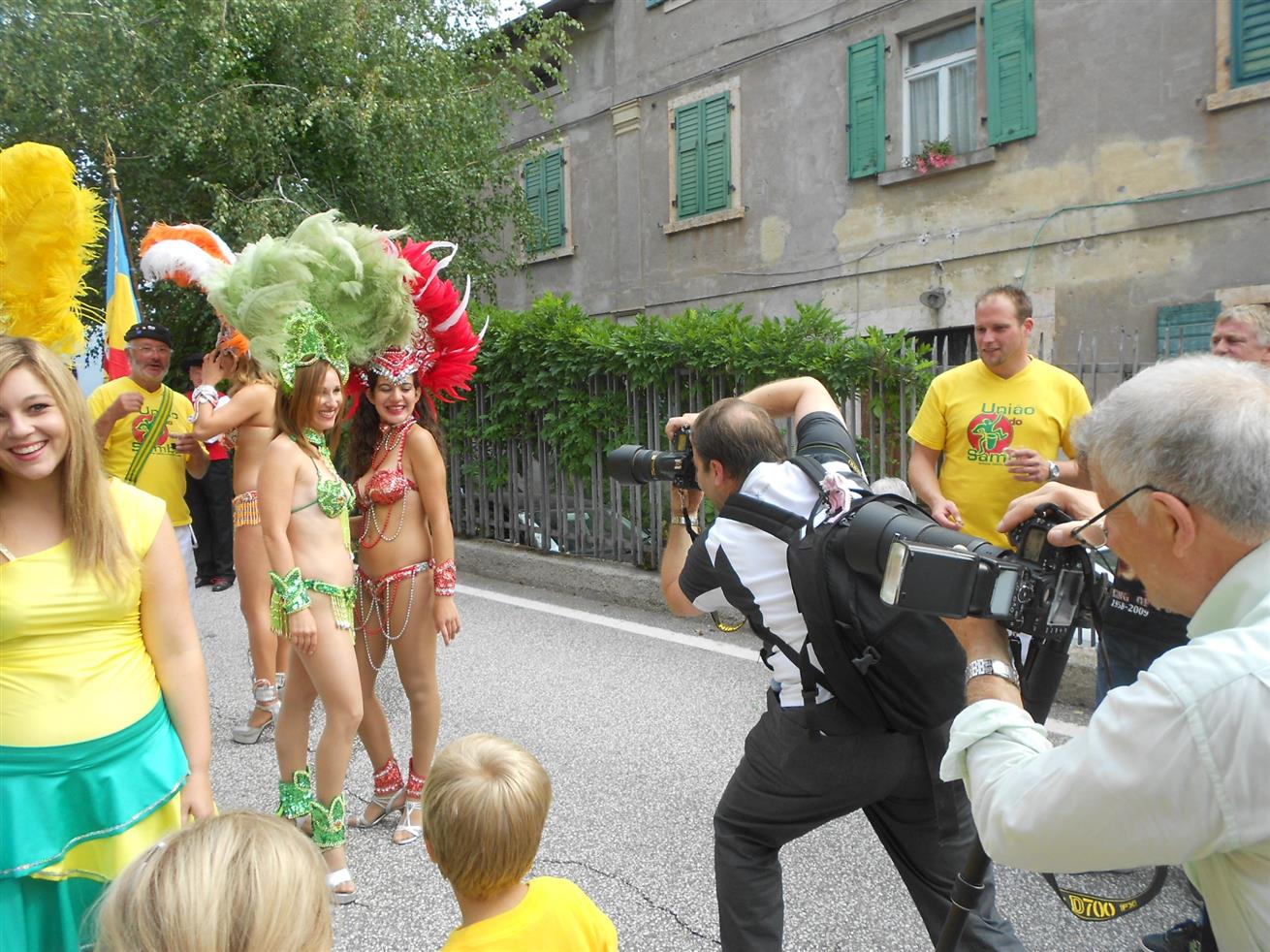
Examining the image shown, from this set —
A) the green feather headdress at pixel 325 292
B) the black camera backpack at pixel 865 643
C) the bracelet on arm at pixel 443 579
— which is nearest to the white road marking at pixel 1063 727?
the black camera backpack at pixel 865 643

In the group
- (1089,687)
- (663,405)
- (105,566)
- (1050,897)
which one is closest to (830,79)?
(663,405)

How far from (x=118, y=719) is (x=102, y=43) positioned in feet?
33.2

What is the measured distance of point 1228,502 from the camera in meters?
1.27

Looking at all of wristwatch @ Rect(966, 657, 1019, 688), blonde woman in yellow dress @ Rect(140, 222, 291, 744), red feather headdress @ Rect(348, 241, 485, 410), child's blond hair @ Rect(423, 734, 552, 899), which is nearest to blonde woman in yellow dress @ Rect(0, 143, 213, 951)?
child's blond hair @ Rect(423, 734, 552, 899)

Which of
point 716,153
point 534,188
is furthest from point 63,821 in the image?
point 534,188

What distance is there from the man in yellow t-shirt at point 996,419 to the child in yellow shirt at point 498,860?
285 centimetres

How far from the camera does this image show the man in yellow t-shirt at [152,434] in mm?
5246

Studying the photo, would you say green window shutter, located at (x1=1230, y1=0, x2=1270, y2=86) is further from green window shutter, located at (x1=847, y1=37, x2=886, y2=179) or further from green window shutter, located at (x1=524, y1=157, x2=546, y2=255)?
green window shutter, located at (x1=524, y1=157, x2=546, y2=255)

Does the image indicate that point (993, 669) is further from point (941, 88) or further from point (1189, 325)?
point (941, 88)

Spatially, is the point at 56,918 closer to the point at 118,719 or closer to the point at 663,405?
the point at 118,719

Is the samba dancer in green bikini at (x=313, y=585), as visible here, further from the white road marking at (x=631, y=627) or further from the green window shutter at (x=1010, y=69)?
the green window shutter at (x=1010, y=69)

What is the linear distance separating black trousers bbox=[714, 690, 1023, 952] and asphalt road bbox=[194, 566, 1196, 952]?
1.41 ft

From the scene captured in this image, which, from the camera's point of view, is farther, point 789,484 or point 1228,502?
point 789,484

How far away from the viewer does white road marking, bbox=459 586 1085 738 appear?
226 inches
